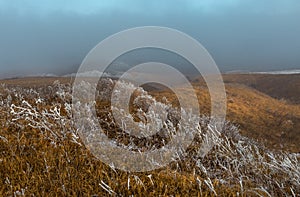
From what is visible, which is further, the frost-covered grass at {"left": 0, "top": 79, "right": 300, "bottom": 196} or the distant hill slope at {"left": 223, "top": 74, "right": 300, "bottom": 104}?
the distant hill slope at {"left": 223, "top": 74, "right": 300, "bottom": 104}

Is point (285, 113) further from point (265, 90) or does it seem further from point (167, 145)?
point (167, 145)

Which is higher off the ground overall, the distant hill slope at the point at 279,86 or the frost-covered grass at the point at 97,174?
the frost-covered grass at the point at 97,174

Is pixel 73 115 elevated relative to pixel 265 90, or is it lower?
elevated

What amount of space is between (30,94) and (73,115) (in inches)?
144

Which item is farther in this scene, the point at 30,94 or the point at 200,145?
the point at 30,94

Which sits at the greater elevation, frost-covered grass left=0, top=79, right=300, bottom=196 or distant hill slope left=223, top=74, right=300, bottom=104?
frost-covered grass left=0, top=79, right=300, bottom=196

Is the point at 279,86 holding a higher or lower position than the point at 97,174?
lower

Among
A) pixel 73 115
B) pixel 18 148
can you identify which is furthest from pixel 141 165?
pixel 73 115

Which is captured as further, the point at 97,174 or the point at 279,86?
the point at 279,86

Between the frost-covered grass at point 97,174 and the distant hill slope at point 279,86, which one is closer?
the frost-covered grass at point 97,174

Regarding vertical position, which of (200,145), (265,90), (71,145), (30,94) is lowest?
(265,90)

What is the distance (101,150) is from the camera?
6.64 meters

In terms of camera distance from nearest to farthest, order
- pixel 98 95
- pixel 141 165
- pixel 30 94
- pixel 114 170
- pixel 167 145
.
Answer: pixel 114 170, pixel 141 165, pixel 167 145, pixel 30 94, pixel 98 95

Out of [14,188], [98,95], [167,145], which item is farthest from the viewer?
[98,95]
